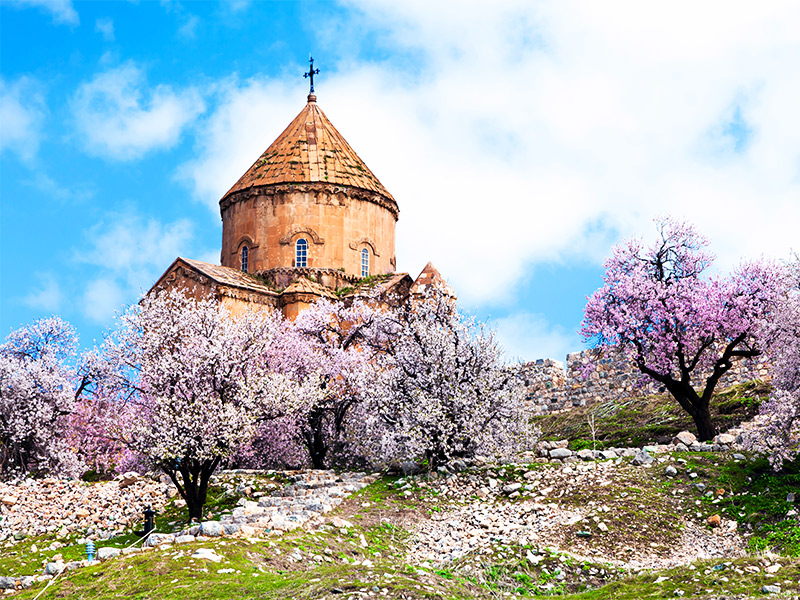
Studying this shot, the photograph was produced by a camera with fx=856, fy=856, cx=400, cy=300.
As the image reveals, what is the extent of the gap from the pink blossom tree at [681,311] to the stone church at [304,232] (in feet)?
A: 40.1

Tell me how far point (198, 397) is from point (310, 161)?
2240 cm

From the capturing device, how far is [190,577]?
39.1ft

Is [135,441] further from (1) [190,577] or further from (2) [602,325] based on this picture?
(2) [602,325]

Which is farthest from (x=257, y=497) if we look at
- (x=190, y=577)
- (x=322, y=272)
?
(x=322, y=272)

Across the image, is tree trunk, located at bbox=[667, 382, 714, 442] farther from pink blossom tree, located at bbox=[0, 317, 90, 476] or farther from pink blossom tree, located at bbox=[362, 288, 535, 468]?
pink blossom tree, located at bbox=[0, 317, 90, 476]

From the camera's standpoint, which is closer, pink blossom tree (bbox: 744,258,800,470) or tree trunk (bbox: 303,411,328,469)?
pink blossom tree (bbox: 744,258,800,470)

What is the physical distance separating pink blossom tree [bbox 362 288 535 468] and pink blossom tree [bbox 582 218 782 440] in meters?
3.91

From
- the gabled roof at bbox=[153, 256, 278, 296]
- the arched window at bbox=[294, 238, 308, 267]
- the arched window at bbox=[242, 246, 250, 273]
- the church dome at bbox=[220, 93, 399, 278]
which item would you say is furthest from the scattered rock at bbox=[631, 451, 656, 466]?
the arched window at bbox=[242, 246, 250, 273]

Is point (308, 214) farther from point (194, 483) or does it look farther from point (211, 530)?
point (211, 530)

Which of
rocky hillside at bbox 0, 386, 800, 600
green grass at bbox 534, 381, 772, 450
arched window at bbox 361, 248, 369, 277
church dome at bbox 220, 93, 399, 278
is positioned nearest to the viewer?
rocky hillside at bbox 0, 386, 800, 600

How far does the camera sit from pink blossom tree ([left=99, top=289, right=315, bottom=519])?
1870 centimetres

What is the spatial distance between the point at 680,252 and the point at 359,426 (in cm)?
1093

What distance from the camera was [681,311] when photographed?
76.5 ft

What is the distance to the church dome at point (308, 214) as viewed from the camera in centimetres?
3875
